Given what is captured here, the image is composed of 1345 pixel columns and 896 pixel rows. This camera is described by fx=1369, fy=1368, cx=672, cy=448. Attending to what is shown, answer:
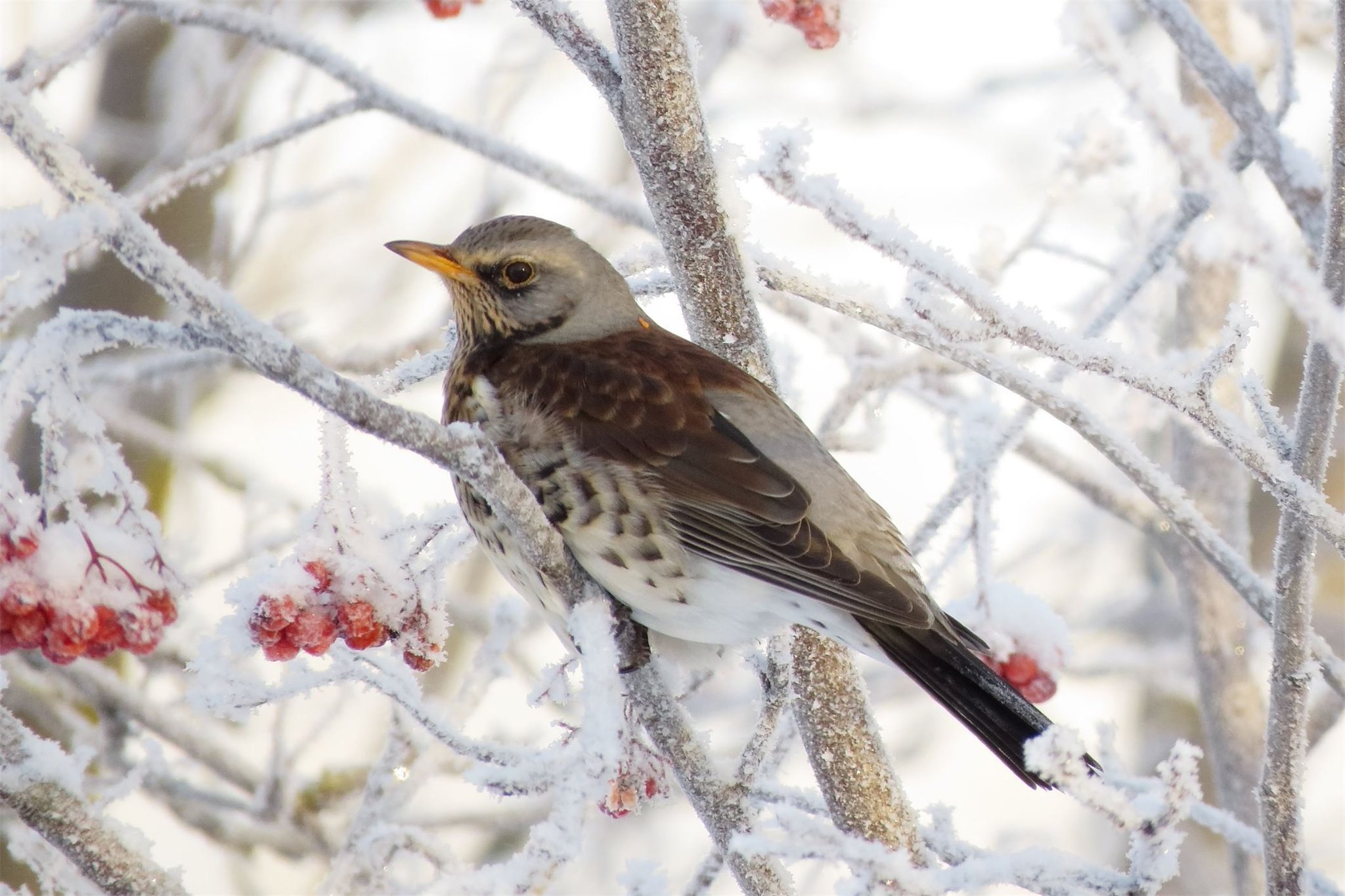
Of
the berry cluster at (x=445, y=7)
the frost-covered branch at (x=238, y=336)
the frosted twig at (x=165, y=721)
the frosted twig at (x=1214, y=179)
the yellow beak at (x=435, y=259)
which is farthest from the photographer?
the frosted twig at (x=165, y=721)

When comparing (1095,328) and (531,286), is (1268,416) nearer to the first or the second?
(1095,328)

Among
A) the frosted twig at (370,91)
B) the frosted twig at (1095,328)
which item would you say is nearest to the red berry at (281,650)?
the frosted twig at (1095,328)

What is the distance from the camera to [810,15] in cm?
310

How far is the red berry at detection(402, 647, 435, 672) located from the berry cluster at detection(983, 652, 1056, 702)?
140cm

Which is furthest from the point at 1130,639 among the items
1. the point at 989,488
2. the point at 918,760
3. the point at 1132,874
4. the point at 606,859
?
the point at 1132,874

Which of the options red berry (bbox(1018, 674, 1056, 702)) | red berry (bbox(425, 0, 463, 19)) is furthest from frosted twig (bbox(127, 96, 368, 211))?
red berry (bbox(1018, 674, 1056, 702))

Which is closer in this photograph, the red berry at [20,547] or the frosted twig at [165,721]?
the red berry at [20,547]

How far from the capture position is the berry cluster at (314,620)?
7.50ft

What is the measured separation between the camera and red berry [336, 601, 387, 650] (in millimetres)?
2314

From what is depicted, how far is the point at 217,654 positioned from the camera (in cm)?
234

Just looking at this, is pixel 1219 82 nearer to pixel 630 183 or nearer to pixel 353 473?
pixel 353 473

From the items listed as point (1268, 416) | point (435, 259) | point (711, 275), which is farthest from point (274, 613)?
point (1268, 416)

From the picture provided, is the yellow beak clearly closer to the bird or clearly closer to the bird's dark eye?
the bird's dark eye

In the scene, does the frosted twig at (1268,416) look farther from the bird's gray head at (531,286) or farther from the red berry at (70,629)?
the red berry at (70,629)
